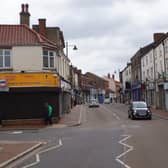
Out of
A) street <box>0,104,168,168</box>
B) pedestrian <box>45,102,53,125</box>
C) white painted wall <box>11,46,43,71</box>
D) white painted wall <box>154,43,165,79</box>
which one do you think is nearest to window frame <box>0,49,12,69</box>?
white painted wall <box>11,46,43,71</box>

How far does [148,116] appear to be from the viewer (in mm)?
42438

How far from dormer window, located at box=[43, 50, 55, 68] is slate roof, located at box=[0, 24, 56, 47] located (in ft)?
2.35

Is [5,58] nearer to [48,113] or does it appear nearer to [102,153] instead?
[48,113]

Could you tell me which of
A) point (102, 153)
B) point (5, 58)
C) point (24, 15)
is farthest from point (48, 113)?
point (102, 153)

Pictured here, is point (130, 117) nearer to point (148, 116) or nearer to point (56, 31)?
Answer: point (148, 116)

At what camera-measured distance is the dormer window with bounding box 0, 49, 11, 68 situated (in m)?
39.5

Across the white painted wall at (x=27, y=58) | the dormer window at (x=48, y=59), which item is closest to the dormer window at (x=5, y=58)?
the white painted wall at (x=27, y=58)

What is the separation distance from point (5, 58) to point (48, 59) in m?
3.70

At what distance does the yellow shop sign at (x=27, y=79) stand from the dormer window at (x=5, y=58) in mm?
1077

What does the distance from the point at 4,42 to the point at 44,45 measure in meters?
3.43

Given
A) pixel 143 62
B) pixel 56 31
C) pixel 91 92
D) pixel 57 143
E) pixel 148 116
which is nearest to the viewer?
pixel 57 143

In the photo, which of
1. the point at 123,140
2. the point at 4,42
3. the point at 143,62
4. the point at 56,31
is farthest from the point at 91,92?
the point at 123,140

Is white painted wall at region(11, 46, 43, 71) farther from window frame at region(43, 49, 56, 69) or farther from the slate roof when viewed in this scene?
window frame at region(43, 49, 56, 69)

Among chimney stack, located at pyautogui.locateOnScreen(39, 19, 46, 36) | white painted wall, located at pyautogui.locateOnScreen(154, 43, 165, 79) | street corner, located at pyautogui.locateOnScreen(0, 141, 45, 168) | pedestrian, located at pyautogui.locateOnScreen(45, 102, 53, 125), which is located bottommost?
street corner, located at pyautogui.locateOnScreen(0, 141, 45, 168)
